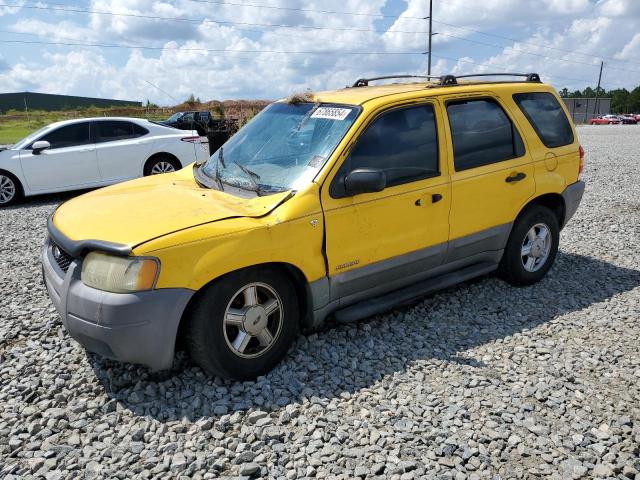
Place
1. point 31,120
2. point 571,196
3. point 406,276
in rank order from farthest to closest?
point 31,120 → point 571,196 → point 406,276

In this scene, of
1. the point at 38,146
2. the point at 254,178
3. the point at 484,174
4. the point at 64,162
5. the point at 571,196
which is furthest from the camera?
the point at 64,162

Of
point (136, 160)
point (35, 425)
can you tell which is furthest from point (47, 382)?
point (136, 160)

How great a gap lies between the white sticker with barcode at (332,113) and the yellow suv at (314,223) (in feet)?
0.04

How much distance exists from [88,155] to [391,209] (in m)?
8.10

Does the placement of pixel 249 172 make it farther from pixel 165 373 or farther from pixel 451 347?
pixel 451 347

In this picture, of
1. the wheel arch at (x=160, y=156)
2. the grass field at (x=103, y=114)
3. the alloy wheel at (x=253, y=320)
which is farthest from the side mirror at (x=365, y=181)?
the grass field at (x=103, y=114)

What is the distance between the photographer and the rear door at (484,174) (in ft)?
14.5

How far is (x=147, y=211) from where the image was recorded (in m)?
3.58

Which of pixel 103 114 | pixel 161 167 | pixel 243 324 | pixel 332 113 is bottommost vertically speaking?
pixel 243 324

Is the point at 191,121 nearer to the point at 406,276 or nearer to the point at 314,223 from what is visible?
the point at 406,276

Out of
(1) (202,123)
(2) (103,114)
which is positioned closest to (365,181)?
(1) (202,123)

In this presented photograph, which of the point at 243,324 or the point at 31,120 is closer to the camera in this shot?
the point at 243,324

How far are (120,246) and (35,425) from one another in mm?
1174

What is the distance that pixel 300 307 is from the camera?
12.7 ft
